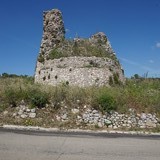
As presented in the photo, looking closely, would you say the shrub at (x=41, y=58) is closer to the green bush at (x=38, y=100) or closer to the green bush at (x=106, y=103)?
the green bush at (x=38, y=100)

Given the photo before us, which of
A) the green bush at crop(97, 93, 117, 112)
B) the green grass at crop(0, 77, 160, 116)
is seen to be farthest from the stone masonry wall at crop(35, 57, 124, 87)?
the green bush at crop(97, 93, 117, 112)

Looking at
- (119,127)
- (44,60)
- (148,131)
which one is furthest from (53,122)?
(44,60)

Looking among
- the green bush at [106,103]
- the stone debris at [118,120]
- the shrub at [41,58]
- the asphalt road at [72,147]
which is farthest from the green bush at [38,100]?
the shrub at [41,58]

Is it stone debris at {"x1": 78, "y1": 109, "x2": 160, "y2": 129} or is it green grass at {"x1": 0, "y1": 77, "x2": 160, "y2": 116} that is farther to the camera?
green grass at {"x1": 0, "y1": 77, "x2": 160, "y2": 116}

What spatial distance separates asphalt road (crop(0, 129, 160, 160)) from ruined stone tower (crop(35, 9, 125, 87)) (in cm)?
1726

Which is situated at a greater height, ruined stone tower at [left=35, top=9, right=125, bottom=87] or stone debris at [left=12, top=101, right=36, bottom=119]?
ruined stone tower at [left=35, top=9, right=125, bottom=87]

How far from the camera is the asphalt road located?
9.95 meters

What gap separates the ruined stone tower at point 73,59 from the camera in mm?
31203

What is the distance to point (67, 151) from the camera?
35.2ft

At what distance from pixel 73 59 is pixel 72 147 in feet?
70.4

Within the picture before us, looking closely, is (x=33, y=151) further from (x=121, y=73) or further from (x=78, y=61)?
(x=121, y=73)

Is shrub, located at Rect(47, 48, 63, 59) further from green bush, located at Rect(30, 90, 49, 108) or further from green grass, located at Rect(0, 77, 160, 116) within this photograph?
green bush, located at Rect(30, 90, 49, 108)

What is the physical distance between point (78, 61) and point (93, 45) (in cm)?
507

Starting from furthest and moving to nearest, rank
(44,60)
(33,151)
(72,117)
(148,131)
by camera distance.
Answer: (44,60), (72,117), (148,131), (33,151)
